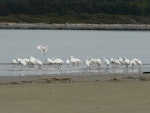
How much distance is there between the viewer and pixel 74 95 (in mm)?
17859

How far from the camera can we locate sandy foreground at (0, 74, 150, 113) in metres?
15.4

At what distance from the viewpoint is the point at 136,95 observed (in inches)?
705

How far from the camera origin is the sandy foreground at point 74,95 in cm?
1537
